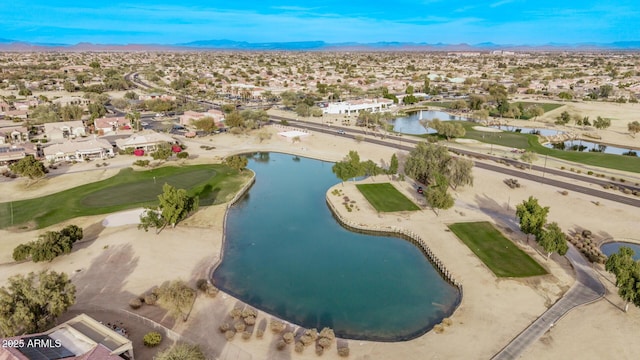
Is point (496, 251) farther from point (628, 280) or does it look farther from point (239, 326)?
point (239, 326)

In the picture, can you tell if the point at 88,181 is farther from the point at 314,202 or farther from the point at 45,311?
the point at 45,311

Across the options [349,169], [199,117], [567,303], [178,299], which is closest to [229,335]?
[178,299]

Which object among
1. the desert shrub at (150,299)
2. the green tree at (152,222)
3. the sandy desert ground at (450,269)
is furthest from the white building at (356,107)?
the desert shrub at (150,299)

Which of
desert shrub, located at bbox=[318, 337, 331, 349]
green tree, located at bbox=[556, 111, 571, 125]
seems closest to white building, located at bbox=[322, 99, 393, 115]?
green tree, located at bbox=[556, 111, 571, 125]

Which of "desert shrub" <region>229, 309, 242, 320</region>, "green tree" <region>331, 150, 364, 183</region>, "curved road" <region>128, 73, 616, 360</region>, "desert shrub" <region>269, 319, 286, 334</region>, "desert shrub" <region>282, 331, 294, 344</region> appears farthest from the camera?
"green tree" <region>331, 150, 364, 183</region>

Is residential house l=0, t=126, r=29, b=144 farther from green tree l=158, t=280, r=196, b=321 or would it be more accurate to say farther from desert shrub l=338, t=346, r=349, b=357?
desert shrub l=338, t=346, r=349, b=357

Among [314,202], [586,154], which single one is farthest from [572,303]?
[586,154]

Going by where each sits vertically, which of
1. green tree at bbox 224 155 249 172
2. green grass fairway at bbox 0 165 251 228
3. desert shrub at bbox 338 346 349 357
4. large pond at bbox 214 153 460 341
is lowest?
large pond at bbox 214 153 460 341
